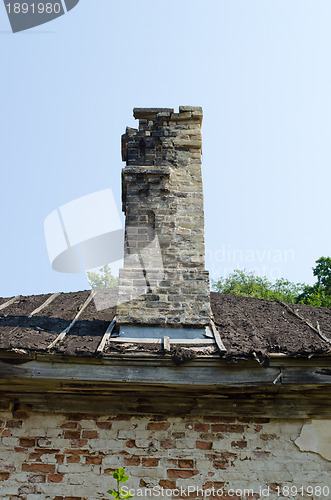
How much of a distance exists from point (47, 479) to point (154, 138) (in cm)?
338

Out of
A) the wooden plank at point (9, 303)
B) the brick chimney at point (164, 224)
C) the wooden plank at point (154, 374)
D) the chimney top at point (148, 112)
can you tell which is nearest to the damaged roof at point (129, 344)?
the wooden plank at point (9, 303)

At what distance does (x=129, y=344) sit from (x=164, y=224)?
1.34m

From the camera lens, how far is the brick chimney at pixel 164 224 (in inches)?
166

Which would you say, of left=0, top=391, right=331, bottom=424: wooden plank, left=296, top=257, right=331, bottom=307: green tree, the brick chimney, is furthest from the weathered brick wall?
left=296, top=257, right=331, bottom=307: green tree

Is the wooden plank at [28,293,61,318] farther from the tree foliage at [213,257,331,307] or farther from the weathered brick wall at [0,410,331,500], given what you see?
the tree foliage at [213,257,331,307]

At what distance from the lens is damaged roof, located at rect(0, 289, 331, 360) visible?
3607mm

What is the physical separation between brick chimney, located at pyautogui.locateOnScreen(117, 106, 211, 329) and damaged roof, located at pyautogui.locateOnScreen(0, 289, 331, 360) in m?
0.37

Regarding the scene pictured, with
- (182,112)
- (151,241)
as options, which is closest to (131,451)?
(151,241)

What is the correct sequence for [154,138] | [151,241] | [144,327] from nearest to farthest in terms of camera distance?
[144,327], [151,241], [154,138]

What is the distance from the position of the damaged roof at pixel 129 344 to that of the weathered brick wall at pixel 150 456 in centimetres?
61

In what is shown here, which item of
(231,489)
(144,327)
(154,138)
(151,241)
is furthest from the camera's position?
(154,138)

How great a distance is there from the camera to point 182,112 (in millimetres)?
5023

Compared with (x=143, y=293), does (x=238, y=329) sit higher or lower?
lower

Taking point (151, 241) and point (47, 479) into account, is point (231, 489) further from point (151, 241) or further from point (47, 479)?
point (151, 241)
